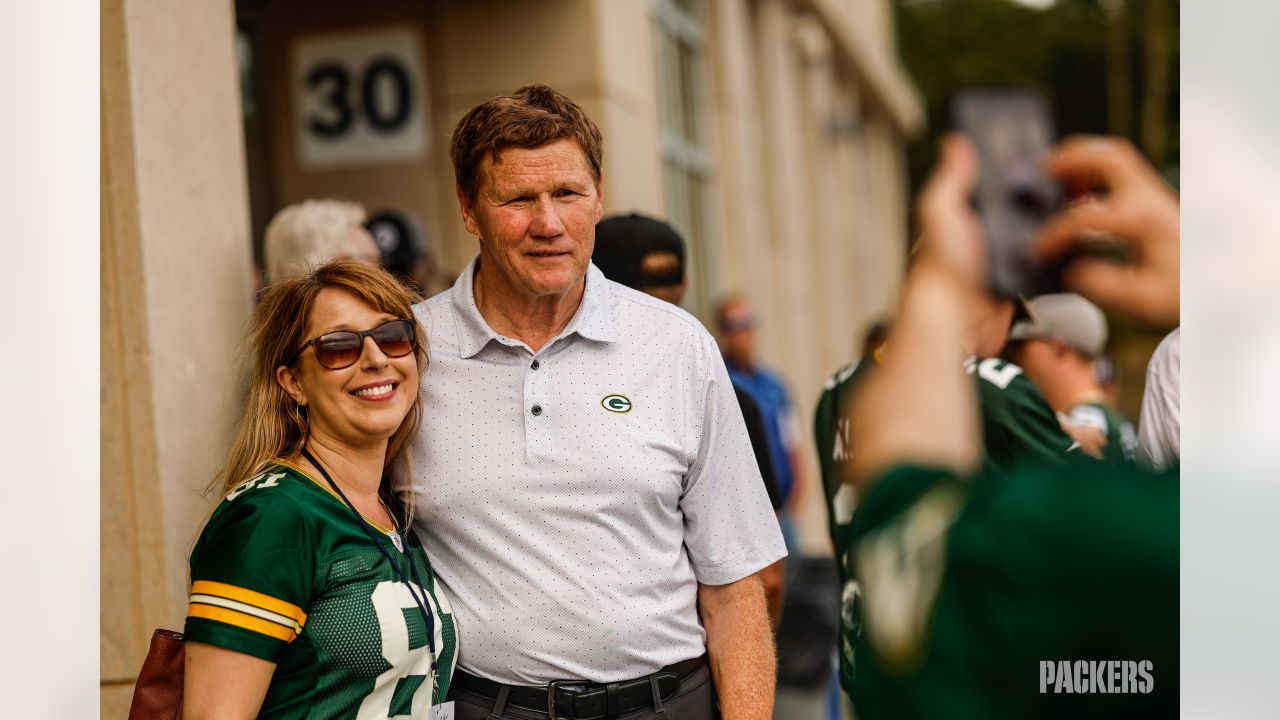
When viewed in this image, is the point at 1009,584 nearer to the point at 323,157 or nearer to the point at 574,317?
the point at 574,317

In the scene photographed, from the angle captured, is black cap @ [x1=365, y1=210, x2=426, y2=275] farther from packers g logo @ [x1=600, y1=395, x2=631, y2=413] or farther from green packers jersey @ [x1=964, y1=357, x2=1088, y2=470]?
green packers jersey @ [x1=964, y1=357, x2=1088, y2=470]

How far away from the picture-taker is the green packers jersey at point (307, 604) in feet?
7.32

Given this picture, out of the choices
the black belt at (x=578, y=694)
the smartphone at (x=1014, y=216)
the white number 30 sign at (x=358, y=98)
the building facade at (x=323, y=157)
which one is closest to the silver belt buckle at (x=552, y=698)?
the black belt at (x=578, y=694)

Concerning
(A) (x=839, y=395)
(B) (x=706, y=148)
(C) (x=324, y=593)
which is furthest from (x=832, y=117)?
(C) (x=324, y=593)

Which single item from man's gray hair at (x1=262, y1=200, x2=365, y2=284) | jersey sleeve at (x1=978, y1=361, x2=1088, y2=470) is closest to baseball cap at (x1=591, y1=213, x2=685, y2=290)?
man's gray hair at (x1=262, y1=200, x2=365, y2=284)

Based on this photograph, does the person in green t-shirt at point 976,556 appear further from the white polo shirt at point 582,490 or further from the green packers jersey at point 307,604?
the white polo shirt at point 582,490

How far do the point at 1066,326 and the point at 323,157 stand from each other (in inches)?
161

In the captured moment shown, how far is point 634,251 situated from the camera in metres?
3.55

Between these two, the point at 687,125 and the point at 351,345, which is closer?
the point at 351,345

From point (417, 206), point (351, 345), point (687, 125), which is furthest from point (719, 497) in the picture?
point (687, 125)

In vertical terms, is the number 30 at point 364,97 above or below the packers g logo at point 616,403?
above

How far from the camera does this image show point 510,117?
2.60 metres

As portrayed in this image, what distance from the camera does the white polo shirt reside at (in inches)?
103

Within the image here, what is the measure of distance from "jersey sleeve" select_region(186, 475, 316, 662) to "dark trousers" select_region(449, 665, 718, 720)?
19.2 inches
